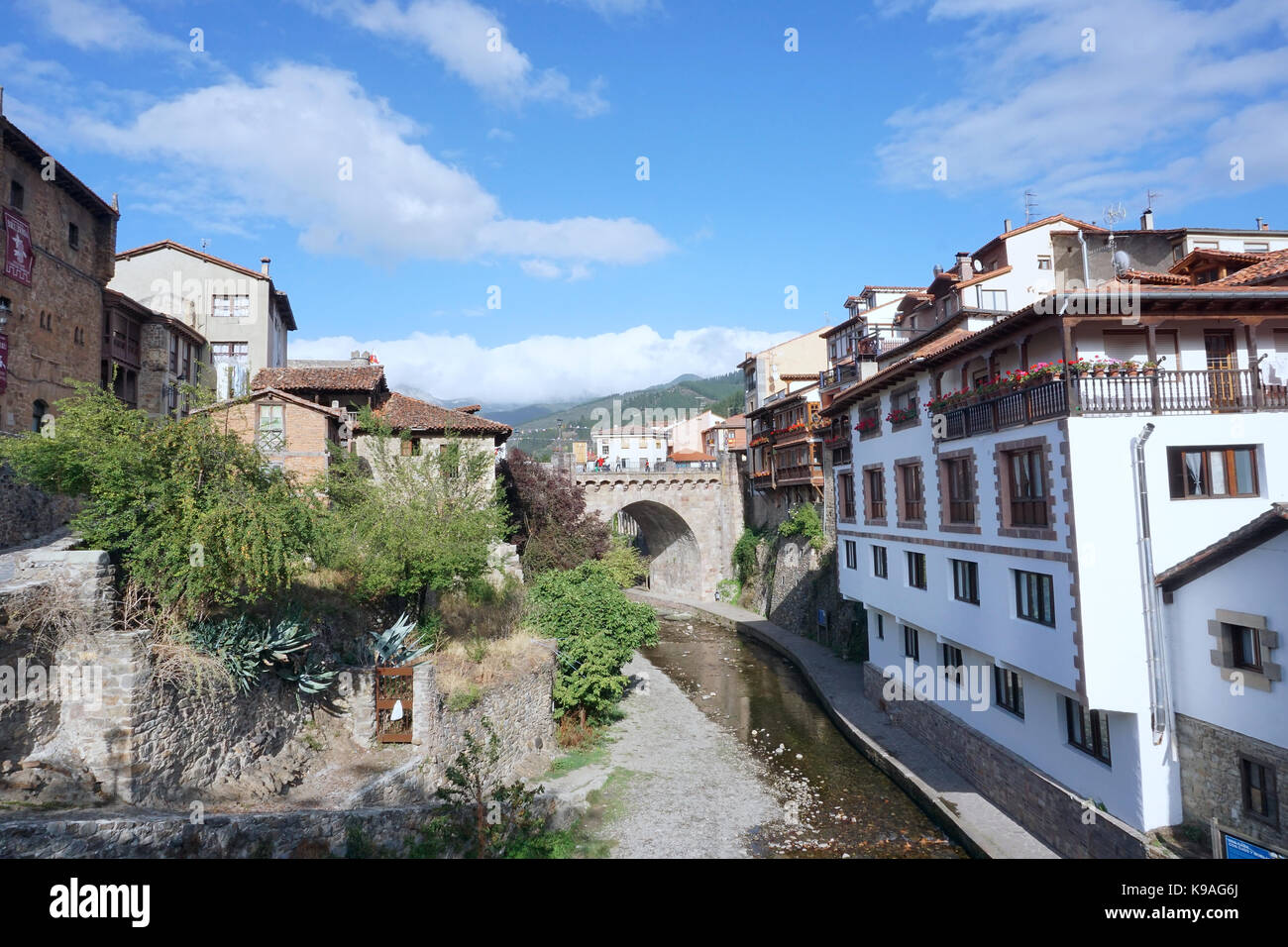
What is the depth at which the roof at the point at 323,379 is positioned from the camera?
88.6 feet

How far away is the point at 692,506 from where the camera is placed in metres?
50.4

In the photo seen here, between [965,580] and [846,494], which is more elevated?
[846,494]

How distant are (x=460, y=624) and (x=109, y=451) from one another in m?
11.3

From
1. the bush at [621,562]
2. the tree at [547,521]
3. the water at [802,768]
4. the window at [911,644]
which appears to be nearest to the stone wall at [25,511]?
the water at [802,768]

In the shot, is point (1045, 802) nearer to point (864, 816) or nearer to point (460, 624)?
point (864, 816)

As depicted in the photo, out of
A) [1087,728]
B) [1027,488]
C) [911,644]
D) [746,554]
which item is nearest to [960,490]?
[1027,488]

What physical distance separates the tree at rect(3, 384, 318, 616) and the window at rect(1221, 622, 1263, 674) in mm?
15829

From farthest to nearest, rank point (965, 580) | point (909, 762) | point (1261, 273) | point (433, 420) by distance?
point (433, 420)
point (909, 762)
point (965, 580)
point (1261, 273)

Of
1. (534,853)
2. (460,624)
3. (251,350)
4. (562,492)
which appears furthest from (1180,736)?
(251,350)

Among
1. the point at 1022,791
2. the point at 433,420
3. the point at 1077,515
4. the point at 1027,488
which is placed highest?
the point at 433,420

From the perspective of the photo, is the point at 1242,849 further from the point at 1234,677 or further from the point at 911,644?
the point at 911,644

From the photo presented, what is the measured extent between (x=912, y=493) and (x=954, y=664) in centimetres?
476
